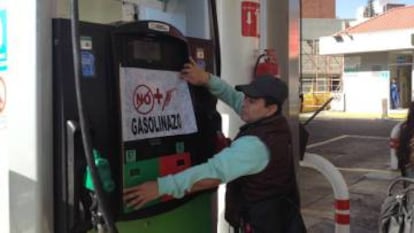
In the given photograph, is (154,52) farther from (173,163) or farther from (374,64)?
(374,64)

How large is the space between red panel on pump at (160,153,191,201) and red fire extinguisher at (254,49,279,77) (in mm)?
1139

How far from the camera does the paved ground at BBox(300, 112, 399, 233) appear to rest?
7777 mm

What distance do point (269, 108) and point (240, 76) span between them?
37.0 inches

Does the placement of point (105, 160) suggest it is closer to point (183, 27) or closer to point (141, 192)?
point (141, 192)

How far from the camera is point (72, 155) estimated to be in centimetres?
214

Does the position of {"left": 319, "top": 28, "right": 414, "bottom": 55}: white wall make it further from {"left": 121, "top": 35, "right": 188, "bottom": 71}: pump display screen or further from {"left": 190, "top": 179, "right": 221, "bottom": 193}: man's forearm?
{"left": 190, "top": 179, "right": 221, "bottom": 193}: man's forearm

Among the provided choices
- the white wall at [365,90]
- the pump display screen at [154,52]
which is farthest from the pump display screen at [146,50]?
→ the white wall at [365,90]

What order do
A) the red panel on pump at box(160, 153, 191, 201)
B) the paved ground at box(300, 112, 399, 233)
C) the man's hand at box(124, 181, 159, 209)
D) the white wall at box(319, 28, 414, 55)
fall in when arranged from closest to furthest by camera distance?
1. the man's hand at box(124, 181, 159, 209)
2. the red panel on pump at box(160, 153, 191, 201)
3. the paved ground at box(300, 112, 399, 233)
4. the white wall at box(319, 28, 414, 55)

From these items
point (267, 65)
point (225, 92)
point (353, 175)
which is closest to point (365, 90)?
point (353, 175)

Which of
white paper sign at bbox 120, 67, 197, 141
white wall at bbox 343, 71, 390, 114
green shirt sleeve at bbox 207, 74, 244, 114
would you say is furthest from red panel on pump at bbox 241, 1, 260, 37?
white wall at bbox 343, 71, 390, 114

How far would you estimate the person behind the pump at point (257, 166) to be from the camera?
8.58ft

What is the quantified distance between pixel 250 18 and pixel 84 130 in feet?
6.31

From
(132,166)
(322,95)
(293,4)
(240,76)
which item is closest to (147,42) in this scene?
(132,166)

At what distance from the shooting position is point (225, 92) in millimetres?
3066
